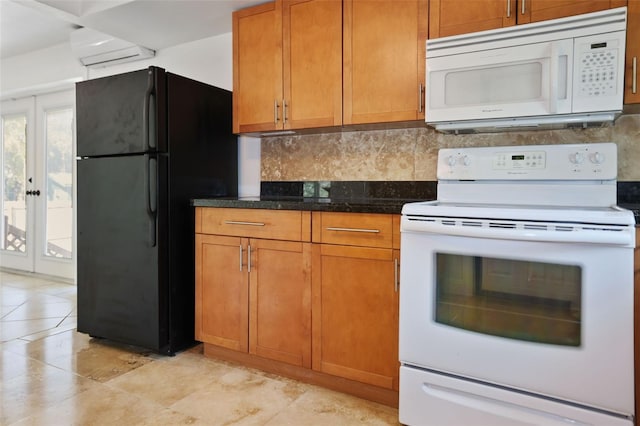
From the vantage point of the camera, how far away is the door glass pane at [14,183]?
495 centimetres

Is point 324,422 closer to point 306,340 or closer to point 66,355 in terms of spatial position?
point 306,340

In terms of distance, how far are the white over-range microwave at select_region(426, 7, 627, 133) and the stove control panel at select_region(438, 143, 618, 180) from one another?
0.40 ft

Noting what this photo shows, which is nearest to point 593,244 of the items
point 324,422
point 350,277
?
point 350,277

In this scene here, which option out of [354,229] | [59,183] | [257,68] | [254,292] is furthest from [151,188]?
[59,183]

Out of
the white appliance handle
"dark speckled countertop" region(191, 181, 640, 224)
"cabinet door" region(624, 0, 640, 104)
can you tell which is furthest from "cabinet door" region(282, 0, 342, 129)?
the white appliance handle

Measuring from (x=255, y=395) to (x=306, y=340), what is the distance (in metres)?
0.35

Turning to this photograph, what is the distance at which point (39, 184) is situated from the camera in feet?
15.6

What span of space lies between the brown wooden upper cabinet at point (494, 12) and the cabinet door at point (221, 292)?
1490 millimetres

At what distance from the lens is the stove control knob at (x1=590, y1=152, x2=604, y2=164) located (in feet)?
6.07

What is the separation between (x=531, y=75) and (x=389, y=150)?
866 millimetres

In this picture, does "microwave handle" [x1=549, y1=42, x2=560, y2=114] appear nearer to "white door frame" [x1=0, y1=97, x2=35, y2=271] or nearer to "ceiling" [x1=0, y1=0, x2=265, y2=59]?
"ceiling" [x1=0, y1=0, x2=265, y2=59]

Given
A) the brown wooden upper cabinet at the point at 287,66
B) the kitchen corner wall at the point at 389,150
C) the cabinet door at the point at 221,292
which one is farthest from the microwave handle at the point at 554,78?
the cabinet door at the point at 221,292

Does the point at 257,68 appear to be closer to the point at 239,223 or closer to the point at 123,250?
the point at 239,223

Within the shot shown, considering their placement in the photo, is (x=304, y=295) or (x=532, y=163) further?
(x=304, y=295)
